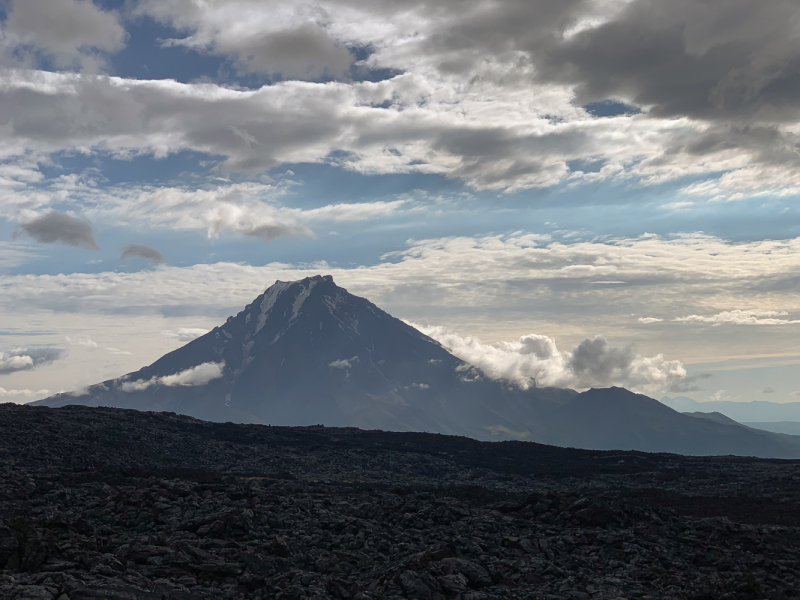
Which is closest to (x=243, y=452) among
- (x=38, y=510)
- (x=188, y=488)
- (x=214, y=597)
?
(x=188, y=488)

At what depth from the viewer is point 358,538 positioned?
4072 centimetres

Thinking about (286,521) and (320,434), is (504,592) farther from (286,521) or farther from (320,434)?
(320,434)

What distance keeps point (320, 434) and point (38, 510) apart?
3115 inches

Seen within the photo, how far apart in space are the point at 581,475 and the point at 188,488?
193 feet

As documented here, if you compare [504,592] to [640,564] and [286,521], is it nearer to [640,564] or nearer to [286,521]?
[640,564]

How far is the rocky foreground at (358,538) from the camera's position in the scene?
103 ft

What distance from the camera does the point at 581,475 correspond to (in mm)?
88812

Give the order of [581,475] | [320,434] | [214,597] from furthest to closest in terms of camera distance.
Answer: [320,434], [581,475], [214,597]

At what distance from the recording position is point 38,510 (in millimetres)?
41344

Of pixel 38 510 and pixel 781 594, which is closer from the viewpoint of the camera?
pixel 781 594

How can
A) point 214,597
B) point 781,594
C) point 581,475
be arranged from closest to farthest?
point 214,597, point 781,594, point 581,475

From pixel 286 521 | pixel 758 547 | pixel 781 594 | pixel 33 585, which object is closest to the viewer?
pixel 33 585

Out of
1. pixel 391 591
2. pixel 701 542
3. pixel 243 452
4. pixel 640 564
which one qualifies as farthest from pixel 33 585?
pixel 243 452

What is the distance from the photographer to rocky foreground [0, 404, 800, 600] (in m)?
31.5
